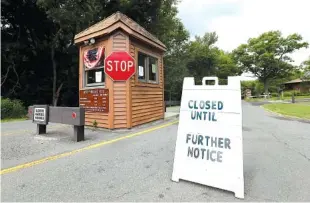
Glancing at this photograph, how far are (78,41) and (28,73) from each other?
10.0m

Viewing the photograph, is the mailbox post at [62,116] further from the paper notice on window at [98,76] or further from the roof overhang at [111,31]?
the roof overhang at [111,31]

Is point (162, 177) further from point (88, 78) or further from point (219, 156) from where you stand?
point (88, 78)

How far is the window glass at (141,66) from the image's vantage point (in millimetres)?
8066

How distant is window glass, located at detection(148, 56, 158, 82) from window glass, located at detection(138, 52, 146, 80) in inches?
17.9

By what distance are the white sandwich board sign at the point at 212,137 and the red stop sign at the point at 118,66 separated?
4.06 meters

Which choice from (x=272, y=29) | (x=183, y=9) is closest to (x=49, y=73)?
(x=183, y=9)

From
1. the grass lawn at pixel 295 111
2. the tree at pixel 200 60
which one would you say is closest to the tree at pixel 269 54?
the tree at pixel 200 60

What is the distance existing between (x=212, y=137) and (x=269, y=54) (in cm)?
3913

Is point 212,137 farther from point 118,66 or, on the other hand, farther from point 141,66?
point 141,66

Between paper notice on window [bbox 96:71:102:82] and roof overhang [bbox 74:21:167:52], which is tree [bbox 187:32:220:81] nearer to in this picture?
roof overhang [bbox 74:21:167:52]

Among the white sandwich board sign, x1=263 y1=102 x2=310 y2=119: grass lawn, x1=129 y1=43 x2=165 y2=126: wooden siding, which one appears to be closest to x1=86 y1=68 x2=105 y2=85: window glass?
x1=129 y1=43 x2=165 y2=126: wooden siding

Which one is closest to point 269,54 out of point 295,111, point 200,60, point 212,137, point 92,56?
point 200,60

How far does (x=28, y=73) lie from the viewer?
627 inches

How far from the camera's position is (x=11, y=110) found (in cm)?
1180
